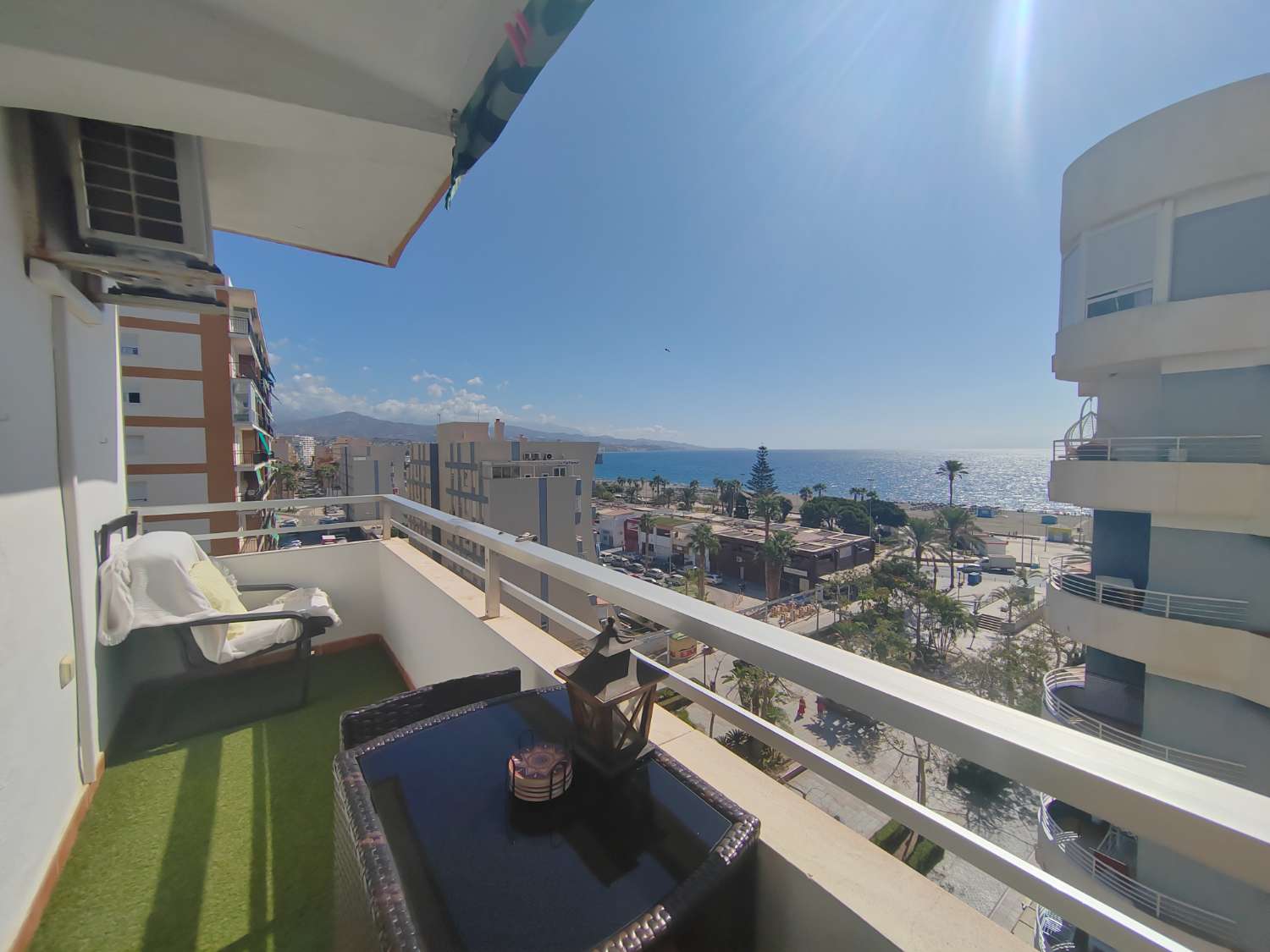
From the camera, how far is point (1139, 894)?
6.22 m

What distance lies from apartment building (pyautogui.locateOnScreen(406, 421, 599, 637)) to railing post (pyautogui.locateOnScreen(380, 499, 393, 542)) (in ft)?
41.4

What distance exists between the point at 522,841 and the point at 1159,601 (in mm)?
8787

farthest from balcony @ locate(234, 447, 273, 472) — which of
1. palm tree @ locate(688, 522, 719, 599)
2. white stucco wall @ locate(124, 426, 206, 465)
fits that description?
palm tree @ locate(688, 522, 719, 599)

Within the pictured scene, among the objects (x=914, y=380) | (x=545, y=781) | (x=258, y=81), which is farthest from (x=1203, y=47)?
(x=914, y=380)

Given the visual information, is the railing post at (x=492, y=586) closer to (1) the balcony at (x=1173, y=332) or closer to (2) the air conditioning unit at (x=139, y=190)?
(2) the air conditioning unit at (x=139, y=190)

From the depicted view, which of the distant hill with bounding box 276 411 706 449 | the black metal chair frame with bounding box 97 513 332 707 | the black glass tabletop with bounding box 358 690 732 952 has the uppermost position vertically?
the distant hill with bounding box 276 411 706 449

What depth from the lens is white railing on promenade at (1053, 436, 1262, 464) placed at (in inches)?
221

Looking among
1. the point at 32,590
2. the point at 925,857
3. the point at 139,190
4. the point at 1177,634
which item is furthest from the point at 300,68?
the point at 1177,634

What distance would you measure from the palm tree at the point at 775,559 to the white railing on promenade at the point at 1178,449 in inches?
767

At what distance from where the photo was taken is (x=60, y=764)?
1438 millimetres

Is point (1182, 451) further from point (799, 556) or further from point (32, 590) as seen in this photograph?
point (799, 556)

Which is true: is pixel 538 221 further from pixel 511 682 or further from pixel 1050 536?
pixel 1050 536

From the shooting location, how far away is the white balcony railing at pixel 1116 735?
19.6 ft

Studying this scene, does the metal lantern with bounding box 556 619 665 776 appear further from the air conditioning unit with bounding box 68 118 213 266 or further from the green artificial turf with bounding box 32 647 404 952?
the air conditioning unit with bounding box 68 118 213 266
